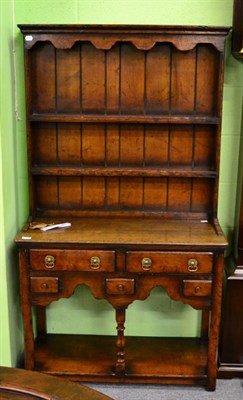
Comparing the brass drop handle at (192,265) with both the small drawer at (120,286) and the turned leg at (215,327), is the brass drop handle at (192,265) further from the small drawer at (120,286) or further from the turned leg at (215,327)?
the small drawer at (120,286)

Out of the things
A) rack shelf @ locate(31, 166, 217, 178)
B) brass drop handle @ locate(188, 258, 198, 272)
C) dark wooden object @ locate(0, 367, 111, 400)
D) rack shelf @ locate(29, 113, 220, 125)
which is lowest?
brass drop handle @ locate(188, 258, 198, 272)

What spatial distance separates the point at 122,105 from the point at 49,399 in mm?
1793

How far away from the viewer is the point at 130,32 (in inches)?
99.0

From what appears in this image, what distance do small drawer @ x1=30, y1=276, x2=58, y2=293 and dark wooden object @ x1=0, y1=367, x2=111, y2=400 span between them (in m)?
1.17

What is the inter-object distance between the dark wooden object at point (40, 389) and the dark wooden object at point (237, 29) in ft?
6.17

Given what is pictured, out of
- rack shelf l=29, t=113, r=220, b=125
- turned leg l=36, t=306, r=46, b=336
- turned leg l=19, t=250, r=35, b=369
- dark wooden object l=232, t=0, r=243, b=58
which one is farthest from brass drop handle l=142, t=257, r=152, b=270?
dark wooden object l=232, t=0, r=243, b=58

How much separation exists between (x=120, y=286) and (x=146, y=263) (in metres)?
0.18

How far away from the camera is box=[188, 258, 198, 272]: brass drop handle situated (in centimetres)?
247

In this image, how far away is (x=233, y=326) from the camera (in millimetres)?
2746

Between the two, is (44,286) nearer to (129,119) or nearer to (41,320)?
(41,320)

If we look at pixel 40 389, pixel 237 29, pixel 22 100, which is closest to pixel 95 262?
pixel 22 100

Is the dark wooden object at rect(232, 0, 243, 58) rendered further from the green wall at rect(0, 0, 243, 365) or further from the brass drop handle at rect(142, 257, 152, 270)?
the brass drop handle at rect(142, 257, 152, 270)

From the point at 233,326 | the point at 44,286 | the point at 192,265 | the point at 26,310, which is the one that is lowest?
the point at 233,326

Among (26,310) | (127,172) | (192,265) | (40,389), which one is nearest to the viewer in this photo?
(40,389)
